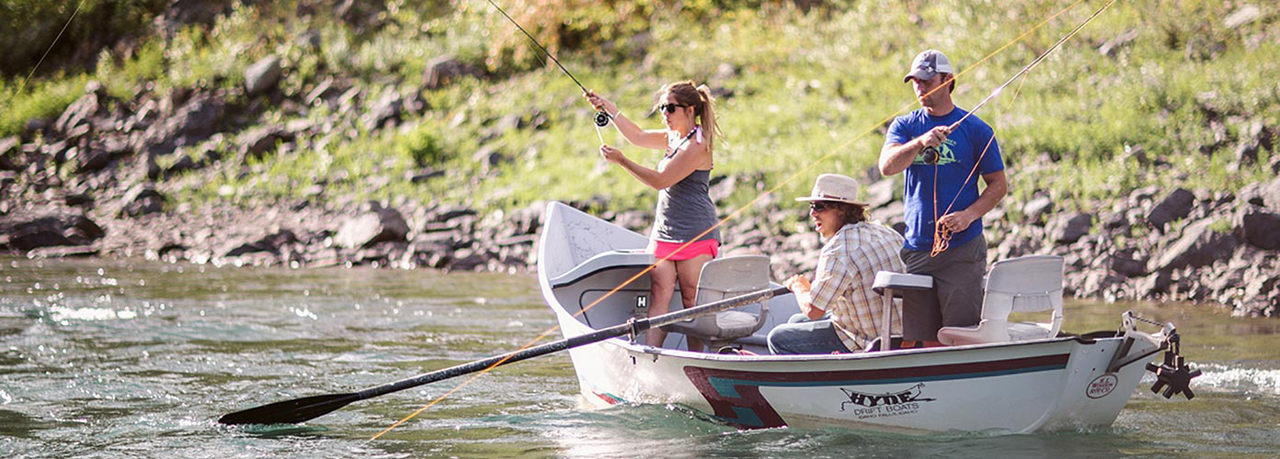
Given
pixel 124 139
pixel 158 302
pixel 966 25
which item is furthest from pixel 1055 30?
pixel 124 139

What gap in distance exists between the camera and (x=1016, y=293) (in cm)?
532

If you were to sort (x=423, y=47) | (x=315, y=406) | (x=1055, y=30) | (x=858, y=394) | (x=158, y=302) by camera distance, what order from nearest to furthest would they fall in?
(x=858, y=394), (x=315, y=406), (x=158, y=302), (x=1055, y=30), (x=423, y=47)

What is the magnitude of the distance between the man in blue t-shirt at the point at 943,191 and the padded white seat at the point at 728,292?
113cm

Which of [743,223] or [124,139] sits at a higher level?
[124,139]

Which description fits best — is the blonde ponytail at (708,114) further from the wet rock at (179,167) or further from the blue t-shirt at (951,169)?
the wet rock at (179,167)

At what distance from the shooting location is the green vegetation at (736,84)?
12.9 metres

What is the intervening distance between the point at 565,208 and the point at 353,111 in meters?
12.3

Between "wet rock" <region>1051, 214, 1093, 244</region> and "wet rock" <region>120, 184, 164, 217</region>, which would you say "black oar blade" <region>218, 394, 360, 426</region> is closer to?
"wet rock" <region>1051, 214, 1093, 244</region>

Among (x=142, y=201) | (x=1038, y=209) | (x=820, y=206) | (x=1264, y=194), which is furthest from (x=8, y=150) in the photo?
(x=820, y=206)

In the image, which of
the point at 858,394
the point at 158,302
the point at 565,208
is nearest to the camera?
the point at 858,394

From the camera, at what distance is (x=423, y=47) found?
21.6 metres

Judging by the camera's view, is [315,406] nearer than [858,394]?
No

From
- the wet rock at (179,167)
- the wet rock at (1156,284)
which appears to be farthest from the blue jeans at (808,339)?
the wet rock at (179,167)

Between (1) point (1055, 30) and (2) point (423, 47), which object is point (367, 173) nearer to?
(2) point (423, 47)
